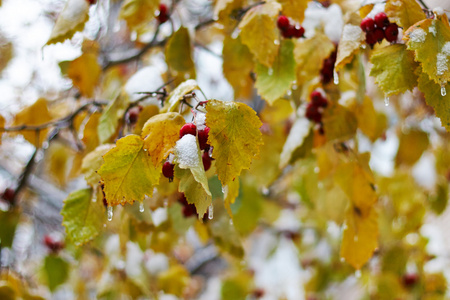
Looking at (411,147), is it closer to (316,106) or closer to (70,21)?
(316,106)

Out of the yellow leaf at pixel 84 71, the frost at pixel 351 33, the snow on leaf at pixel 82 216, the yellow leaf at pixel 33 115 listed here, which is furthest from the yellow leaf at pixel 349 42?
the yellow leaf at pixel 33 115

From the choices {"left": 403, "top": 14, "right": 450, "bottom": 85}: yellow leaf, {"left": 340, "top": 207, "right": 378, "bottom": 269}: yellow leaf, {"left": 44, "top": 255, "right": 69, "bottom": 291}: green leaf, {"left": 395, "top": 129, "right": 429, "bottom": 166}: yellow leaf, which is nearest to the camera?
{"left": 403, "top": 14, "right": 450, "bottom": 85}: yellow leaf

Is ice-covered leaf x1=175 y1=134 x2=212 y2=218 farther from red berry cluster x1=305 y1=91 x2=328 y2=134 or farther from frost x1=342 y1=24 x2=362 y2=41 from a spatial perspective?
red berry cluster x1=305 y1=91 x2=328 y2=134

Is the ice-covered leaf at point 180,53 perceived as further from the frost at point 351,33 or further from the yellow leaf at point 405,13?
the yellow leaf at point 405,13

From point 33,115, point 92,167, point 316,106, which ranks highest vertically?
point 92,167

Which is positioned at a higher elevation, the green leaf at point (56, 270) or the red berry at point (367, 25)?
the red berry at point (367, 25)

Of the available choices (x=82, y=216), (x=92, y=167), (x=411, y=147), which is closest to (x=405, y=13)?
(x=92, y=167)

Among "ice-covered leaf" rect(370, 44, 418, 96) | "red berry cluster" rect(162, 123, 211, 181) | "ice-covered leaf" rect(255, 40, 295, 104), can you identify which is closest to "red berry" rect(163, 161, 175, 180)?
"red berry cluster" rect(162, 123, 211, 181)

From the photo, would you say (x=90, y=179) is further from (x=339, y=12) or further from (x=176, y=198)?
(x=339, y=12)
